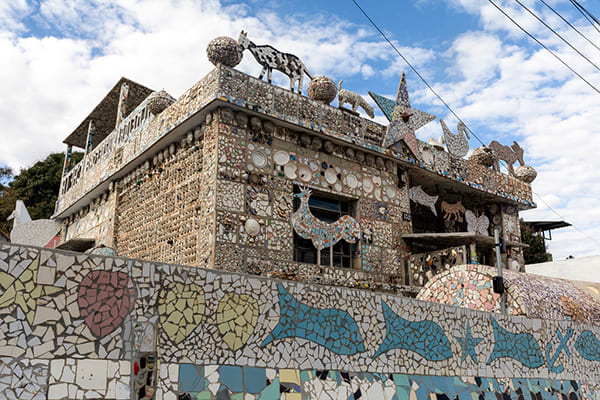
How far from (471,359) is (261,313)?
349 cm

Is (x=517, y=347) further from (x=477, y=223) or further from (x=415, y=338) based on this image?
(x=477, y=223)

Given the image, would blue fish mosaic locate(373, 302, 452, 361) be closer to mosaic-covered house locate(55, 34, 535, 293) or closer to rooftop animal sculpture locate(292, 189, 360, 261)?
mosaic-covered house locate(55, 34, 535, 293)

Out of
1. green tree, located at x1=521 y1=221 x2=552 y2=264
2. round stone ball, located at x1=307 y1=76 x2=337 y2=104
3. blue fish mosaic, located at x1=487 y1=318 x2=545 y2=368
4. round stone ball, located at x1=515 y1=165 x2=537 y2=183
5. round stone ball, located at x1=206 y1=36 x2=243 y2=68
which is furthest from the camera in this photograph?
green tree, located at x1=521 y1=221 x2=552 y2=264

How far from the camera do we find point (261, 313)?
5.72 m

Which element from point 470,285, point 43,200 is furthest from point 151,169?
point 43,200

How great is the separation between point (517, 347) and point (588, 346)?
7.50 ft

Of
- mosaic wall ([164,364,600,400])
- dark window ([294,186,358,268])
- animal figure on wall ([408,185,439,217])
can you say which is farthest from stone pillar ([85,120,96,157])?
mosaic wall ([164,364,600,400])

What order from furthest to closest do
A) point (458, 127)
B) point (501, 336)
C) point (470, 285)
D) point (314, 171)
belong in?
point (458, 127)
point (314, 171)
point (470, 285)
point (501, 336)

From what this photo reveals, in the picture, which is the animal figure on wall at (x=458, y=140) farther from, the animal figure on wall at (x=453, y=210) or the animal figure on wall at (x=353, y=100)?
the animal figure on wall at (x=353, y=100)

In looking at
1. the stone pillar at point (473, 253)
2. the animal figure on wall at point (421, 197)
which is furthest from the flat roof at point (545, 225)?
the stone pillar at point (473, 253)

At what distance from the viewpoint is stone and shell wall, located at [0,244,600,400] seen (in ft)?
14.5

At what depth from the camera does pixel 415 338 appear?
696cm

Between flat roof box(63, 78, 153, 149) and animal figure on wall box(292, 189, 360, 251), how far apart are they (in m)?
7.31

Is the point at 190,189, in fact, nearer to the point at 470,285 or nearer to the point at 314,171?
the point at 314,171
